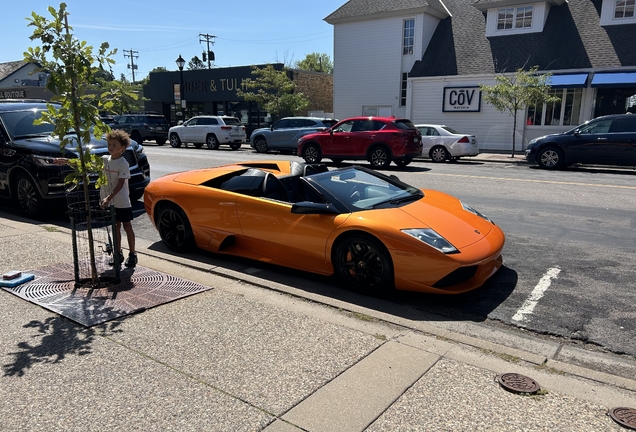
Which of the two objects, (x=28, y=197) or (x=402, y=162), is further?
(x=402, y=162)

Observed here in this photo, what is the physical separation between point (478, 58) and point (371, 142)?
10.6 meters

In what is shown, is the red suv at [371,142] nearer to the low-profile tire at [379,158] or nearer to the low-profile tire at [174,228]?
the low-profile tire at [379,158]

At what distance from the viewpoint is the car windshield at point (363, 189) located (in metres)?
5.23

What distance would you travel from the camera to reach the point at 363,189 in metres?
5.57

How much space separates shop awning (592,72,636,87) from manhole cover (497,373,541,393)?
774 inches

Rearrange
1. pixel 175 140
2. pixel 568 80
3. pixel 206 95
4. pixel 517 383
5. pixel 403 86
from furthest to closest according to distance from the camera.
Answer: pixel 206 95 → pixel 175 140 → pixel 403 86 → pixel 568 80 → pixel 517 383

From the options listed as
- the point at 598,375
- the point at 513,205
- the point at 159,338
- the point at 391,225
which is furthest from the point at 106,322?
the point at 513,205

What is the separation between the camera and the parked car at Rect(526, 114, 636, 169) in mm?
14539

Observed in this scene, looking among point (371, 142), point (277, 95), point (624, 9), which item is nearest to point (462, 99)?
point (624, 9)

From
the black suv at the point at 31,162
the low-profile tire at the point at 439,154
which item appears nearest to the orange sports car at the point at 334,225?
the black suv at the point at 31,162

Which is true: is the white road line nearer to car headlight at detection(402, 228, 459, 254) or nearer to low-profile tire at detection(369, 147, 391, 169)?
car headlight at detection(402, 228, 459, 254)

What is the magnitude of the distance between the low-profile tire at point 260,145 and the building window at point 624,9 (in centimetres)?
1606

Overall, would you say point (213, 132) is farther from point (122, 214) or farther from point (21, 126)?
point (122, 214)

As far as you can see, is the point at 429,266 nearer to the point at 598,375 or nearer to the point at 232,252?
the point at 598,375
